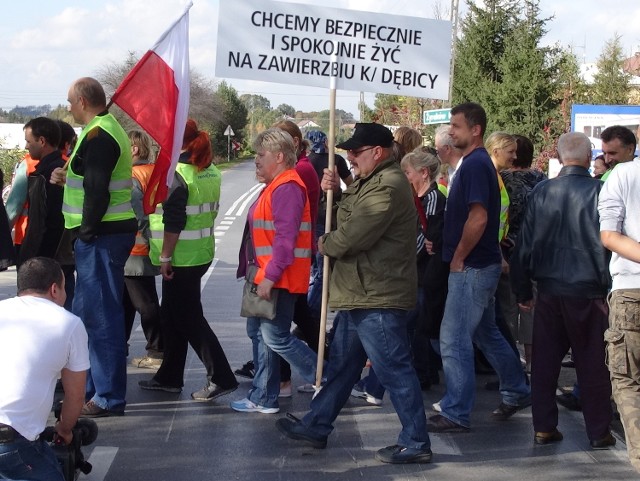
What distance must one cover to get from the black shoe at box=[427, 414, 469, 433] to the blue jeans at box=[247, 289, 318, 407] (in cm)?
82

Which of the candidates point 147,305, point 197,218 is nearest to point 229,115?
point 147,305

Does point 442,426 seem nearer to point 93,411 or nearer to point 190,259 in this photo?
point 190,259

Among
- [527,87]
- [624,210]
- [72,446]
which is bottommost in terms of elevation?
[72,446]

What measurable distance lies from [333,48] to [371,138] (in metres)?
1.32

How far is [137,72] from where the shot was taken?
7.02 meters

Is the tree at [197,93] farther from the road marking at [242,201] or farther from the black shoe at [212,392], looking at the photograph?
the black shoe at [212,392]

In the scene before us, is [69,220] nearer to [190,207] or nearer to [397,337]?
[190,207]

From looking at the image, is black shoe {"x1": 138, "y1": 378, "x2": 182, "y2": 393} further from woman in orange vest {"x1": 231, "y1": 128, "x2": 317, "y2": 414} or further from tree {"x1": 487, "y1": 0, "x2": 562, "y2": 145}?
tree {"x1": 487, "y1": 0, "x2": 562, "y2": 145}

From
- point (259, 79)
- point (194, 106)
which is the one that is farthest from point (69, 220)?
point (194, 106)

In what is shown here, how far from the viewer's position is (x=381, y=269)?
5.92 m

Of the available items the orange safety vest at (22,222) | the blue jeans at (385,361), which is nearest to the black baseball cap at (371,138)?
the blue jeans at (385,361)

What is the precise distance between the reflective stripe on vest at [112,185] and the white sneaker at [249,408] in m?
1.48

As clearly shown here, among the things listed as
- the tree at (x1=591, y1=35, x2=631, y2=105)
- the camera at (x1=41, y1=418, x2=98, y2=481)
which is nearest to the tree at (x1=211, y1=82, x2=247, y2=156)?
the tree at (x1=591, y1=35, x2=631, y2=105)

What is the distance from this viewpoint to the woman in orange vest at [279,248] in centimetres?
664
